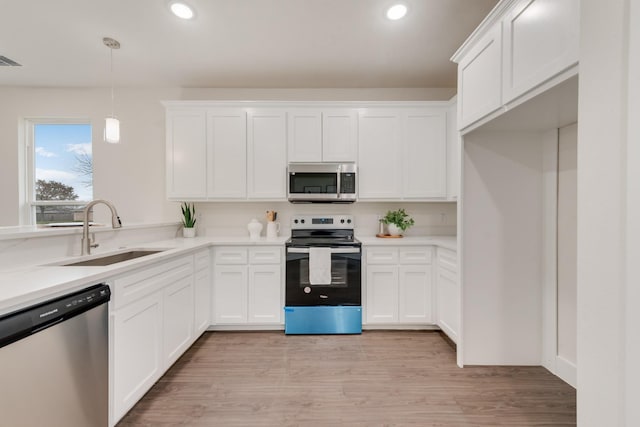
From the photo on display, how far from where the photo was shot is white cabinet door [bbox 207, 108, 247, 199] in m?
3.01

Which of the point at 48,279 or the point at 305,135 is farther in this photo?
the point at 305,135

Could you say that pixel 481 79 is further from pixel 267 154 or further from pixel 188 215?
pixel 188 215

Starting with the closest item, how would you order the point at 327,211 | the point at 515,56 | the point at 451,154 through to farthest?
the point at 515,56, the point at 451,154, the point at 327,211

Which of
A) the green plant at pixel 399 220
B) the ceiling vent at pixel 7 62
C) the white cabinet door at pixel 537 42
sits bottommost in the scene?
the green plant at pixel 399 220

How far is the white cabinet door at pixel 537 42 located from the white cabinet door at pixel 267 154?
2.08m

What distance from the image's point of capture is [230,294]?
9.07ft

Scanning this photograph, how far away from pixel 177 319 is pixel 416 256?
2225 mm

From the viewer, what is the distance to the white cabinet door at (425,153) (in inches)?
119

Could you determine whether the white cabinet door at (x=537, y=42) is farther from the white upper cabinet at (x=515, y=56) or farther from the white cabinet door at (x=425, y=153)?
the white cabinet door at (x=425, y=153)

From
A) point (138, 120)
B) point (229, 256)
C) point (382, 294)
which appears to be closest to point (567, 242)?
point (382, 294)

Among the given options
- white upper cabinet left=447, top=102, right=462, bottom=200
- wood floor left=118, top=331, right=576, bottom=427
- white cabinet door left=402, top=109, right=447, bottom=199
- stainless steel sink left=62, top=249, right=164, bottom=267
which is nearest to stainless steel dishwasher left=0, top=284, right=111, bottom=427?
wood floor left=118, top=331, right=576, bottom=427

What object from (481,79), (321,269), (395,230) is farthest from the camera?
(395,230)

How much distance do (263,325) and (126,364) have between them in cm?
138

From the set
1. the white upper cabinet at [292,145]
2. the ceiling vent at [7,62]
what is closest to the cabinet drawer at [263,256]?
the white upper cabinet at [292,145]
